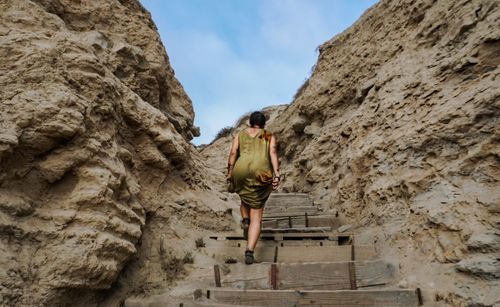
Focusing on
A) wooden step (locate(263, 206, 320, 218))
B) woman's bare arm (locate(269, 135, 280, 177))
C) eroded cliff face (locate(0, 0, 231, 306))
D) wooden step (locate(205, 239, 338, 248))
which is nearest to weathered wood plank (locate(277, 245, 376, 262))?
wooden step (locate(205, 239, 338, 248))

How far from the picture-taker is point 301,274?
383cm

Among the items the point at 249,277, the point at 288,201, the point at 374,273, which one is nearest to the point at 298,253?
the point at 249,277

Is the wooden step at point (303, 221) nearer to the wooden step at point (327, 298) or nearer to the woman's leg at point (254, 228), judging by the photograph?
the woman's leg at point (254, 228)

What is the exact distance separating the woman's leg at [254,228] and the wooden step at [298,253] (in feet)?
1.17

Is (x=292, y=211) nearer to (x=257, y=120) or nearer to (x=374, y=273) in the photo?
(x=257, y=120)

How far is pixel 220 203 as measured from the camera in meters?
6.38

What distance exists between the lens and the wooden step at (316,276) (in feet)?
12.1

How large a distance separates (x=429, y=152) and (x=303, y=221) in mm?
2381

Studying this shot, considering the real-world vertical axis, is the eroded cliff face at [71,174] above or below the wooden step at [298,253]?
above

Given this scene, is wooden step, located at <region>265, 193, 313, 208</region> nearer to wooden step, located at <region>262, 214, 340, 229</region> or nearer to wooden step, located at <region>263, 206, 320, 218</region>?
wooden step, located at <region>263, 206, 320, 218</region>

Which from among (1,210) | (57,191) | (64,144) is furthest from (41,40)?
(1,210)

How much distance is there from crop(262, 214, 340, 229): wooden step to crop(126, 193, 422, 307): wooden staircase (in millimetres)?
666

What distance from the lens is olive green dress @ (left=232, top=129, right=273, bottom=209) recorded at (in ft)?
15.2

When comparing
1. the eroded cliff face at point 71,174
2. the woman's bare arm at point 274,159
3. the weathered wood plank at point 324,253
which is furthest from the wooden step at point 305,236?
the eroded cliff face at point 71,174
